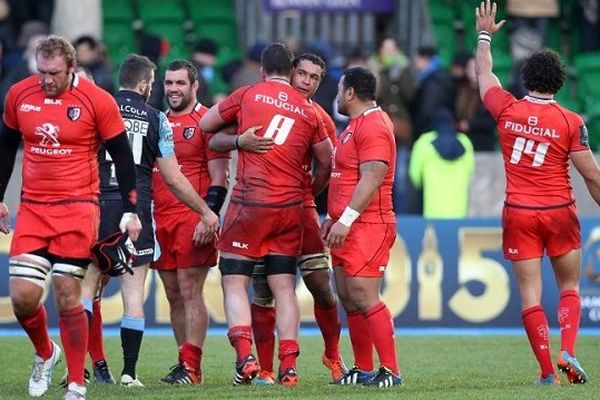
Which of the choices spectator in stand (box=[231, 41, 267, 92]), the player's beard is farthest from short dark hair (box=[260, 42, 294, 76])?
spectator in stand (box=[231, 41, 267, 92])

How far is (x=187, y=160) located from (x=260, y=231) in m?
1.05

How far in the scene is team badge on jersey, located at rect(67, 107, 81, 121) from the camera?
10.3 meters

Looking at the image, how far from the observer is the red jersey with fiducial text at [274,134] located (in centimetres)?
1166

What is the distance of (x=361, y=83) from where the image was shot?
455 inches

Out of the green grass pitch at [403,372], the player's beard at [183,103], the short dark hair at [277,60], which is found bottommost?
the green grass pitch at [403,372]

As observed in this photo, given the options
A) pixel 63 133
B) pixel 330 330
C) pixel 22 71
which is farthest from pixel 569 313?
pixel 22 71

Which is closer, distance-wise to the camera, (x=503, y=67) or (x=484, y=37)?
(x=484, y=37)

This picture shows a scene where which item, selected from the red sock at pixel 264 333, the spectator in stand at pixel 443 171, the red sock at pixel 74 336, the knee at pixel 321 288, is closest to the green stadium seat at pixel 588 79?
the spectator in stand at pixel 443 171

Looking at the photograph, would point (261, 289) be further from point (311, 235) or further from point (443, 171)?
point (443, 171)

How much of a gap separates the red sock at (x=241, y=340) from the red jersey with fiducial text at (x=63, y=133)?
170 cm

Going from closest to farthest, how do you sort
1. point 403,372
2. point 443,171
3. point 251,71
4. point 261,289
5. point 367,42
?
point 261,289
point 403,372
point 443,171
point 251,71
point 367,42

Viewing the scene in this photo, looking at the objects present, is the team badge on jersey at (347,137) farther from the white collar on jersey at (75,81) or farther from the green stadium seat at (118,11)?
the green stadium seat at (118,11)

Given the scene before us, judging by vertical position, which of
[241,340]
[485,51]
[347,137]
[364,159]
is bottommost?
[241,340]

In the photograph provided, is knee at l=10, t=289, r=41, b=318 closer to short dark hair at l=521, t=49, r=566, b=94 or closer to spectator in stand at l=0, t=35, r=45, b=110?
short dark hair at l=521, t=49, r=566, b=94
